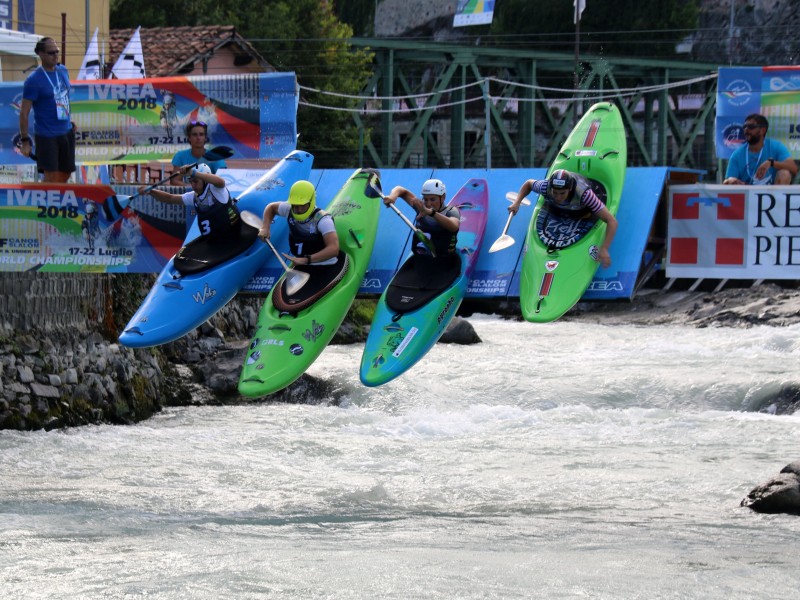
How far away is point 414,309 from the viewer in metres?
10.4

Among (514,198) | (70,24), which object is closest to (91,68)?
(70,24)

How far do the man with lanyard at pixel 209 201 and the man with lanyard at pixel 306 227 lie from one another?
443 mm

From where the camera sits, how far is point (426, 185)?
1015cm

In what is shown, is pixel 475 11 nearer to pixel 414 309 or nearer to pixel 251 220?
pixel 251 220

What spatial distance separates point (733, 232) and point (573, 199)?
1279mm

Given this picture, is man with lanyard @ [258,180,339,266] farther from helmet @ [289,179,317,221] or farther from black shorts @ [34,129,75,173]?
black shorts @ [34,129,75,173]

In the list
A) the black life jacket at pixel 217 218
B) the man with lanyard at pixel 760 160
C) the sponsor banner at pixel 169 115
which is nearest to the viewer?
the man with lanyard at pixel 760 160

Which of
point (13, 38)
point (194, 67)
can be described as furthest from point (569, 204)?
point (194, 67)

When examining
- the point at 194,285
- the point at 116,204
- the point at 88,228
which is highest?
the point at 116,204

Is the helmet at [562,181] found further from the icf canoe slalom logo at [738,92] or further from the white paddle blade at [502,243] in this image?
the icf canoe slalom logo at [738,92]

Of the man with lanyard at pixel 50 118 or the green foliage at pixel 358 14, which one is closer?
the man with lanyard at pixel 50 118

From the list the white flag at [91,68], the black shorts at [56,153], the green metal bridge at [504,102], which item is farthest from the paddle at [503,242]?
the green metal bridge at [504,102]

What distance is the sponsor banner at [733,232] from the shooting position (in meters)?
10.0

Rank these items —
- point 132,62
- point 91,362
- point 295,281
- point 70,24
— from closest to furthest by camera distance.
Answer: point 295,281 < point 91,362 < point 132,62 < point 70,24
